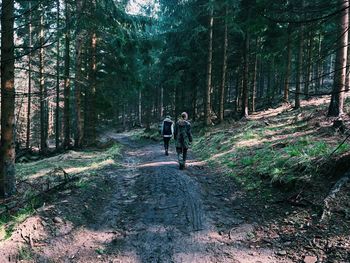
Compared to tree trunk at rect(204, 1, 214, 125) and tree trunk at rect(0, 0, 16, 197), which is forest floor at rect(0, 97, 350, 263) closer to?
tree trunk at rect(0, 0, 16, 197)

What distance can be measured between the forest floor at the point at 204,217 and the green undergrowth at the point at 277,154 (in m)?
0.05

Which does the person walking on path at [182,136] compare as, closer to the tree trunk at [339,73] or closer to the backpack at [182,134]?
the backpack at [182,134]

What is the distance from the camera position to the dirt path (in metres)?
5.02

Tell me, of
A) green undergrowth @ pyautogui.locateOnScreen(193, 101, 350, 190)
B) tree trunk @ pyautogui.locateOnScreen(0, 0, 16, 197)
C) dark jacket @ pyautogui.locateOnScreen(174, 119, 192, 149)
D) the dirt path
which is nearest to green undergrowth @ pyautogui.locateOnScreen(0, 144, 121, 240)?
the dirt path

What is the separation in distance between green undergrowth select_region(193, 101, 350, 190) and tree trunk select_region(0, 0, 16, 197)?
659cm

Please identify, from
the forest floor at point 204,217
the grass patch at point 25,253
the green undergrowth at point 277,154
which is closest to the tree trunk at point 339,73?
the green undergrowth at point 277,154

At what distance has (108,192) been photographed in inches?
334

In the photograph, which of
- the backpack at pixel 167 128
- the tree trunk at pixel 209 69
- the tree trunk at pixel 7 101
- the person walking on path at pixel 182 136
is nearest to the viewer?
the tree trunk at pixel 7 101

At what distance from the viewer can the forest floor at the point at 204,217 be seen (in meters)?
4.95

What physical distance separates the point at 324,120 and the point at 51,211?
10.1 metres

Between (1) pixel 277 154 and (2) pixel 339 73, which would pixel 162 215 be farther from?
(2) pixel 339 73

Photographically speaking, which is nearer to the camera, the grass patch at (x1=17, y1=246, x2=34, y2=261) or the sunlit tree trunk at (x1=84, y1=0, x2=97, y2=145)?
the grass patch at (x1=17, y1=246, x2=34, y2=261)

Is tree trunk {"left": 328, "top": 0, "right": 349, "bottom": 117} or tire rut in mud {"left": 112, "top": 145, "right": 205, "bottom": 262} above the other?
tree trunk {"left": 328, "top": 0, "right": 349, "bottom": 117}

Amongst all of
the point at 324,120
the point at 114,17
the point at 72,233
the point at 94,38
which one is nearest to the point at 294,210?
the point at 72,233
